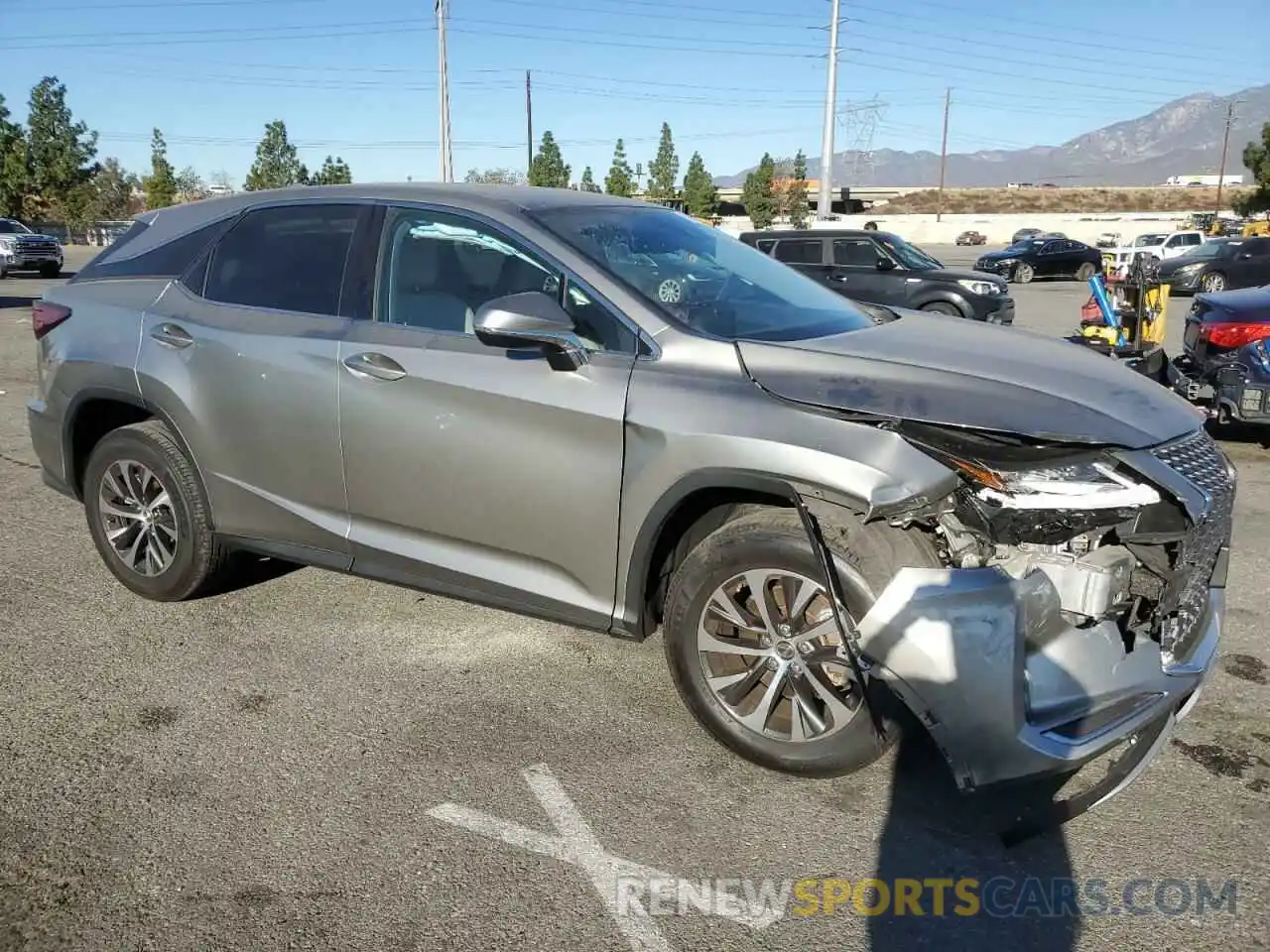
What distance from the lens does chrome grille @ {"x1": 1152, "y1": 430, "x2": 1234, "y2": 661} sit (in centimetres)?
287

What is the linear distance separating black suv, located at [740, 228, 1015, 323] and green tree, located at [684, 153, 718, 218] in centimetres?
5703

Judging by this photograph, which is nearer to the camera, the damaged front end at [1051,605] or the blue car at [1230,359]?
the damaged front end at [1051,605]

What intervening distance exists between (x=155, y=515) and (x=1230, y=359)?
22.1 feet

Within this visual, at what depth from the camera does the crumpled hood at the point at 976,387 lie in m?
2.89

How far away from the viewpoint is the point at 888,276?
47.8 ft

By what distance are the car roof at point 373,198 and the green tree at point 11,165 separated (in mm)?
56868

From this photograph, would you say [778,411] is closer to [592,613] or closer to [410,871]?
[592,613]

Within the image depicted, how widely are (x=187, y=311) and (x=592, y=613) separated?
2219 mm

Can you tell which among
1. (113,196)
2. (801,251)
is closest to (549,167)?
(113,196)

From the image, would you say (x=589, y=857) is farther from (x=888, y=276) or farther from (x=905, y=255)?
(x=905, y=255)

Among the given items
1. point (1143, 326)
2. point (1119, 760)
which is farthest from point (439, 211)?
point (1143, 326)

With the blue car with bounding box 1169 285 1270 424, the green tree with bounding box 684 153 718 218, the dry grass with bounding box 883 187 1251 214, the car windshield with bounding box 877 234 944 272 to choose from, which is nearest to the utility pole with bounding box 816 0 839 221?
the car windshield with bounding box 877 234 944 272

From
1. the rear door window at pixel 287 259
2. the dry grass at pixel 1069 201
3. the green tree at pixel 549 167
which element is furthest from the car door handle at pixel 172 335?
the dry grass at pixel 1069 201

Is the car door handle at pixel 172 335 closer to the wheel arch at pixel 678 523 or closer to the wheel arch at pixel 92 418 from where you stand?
the wheel arch at pixel 92 418
